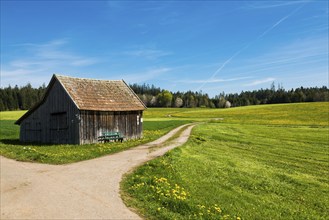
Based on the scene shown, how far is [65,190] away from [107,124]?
70.8 ft

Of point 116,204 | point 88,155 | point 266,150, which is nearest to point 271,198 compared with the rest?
point 116,204

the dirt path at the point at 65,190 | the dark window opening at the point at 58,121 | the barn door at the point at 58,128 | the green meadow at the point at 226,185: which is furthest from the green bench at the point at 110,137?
the dirt path at the point at 65,190

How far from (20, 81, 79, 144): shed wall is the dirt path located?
1230cm

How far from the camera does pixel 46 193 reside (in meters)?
12.9

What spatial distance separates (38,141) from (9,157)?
13.8 m

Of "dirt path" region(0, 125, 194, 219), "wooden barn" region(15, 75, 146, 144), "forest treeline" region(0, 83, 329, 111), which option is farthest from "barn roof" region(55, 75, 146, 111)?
"forest treeline" region(0, 83, 329, 111)

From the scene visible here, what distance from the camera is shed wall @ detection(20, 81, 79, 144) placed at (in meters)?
32.7

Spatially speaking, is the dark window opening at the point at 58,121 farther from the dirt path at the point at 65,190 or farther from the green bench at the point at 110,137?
the dirt path at the point at 65,190

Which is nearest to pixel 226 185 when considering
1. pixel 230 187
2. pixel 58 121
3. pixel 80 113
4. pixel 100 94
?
pixel 230 187

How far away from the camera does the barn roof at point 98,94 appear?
3316 centimetres

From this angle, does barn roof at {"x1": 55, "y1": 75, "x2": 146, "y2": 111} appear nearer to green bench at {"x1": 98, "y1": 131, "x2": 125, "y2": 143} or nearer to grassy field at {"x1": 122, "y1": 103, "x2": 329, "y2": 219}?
green bench at {"x1": 98, "y1": 131, "x2": 125, "y2": 143}

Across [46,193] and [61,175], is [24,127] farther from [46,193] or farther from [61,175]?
[46,193]

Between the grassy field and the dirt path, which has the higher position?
the dirt path

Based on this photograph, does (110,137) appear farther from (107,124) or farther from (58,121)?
(58,121)
